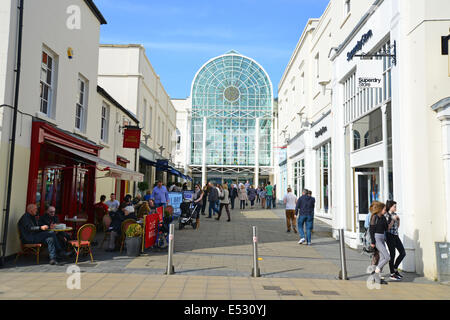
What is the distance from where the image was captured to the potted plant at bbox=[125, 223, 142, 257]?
918 centimetres

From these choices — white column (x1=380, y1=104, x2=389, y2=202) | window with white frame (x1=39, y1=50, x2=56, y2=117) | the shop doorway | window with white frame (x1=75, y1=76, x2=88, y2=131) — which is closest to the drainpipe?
window with white frame (x1=39, y1=50, x2=56, y2=117)

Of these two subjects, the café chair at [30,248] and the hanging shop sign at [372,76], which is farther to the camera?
the hanging shop sign at [372,76]

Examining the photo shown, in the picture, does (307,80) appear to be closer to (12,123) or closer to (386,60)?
(386,60)

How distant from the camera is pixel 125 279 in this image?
690 cm

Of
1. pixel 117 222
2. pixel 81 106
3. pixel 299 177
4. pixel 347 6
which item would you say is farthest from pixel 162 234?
pixel 299 177

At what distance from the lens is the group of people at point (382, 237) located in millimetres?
7254

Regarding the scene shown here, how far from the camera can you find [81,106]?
12969 millimetres

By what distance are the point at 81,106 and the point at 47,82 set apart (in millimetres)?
2812

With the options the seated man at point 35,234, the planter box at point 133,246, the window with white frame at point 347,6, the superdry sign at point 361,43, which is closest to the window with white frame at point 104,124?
the planter box at point 133,246

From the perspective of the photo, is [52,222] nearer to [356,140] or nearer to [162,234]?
[162,234]

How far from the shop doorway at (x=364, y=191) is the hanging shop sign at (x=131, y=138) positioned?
991 cm

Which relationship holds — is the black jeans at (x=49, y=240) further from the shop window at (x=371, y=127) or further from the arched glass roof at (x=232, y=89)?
the arched glass roof at (x=232, y=89)

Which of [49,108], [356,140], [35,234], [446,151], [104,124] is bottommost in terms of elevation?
[35,234]

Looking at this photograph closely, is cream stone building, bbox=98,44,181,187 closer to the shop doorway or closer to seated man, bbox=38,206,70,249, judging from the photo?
seated man, bbox=38,206,70,249
